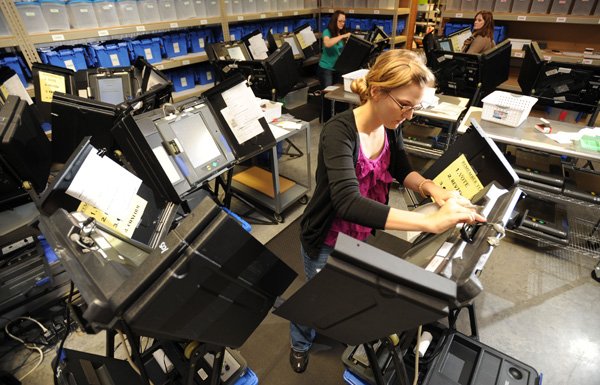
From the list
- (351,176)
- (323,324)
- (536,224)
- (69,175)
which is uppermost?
(69,175)

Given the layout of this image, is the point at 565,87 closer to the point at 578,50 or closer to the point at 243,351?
the point at 578,50

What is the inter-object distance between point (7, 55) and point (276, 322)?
3272 mm

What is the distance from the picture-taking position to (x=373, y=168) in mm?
1211

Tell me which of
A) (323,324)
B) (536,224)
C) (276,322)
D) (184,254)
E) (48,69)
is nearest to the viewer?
(184,254)

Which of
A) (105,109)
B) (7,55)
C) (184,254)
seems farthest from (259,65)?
(184,254)

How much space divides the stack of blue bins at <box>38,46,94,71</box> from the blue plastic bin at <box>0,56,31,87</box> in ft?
0.59

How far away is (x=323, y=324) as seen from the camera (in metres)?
1.00

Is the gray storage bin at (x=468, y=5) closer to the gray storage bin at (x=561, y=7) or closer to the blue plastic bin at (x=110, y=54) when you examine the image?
the gray storage bin at (x=561, y=7)

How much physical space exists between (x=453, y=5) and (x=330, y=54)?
1.82m

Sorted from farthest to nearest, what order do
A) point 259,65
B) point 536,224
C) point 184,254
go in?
point 259,65 → point 536,224 → point 184,254

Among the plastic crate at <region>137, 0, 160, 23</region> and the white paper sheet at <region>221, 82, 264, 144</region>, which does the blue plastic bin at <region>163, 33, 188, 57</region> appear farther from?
the white paper sheet at <region>221, 82, 264, 144</region>

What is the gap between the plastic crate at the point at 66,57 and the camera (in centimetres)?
295

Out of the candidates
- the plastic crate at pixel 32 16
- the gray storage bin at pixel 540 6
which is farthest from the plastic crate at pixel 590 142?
the plastic crate at pixel 32 16

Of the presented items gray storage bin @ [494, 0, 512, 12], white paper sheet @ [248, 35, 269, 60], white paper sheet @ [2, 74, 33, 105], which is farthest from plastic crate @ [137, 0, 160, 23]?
gray storage bin @ [494, 0, 512, 12]
